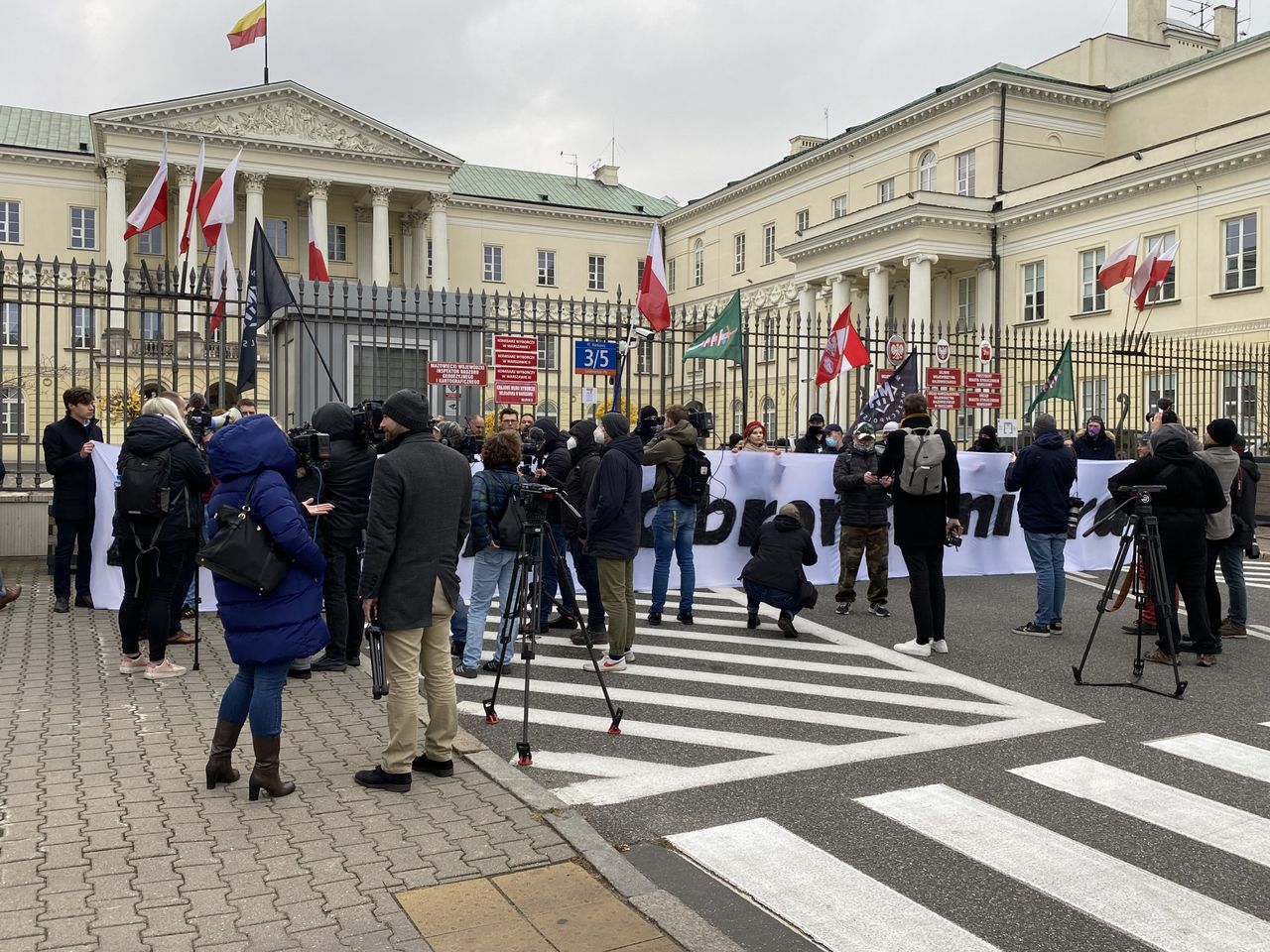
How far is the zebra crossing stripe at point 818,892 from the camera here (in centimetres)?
392

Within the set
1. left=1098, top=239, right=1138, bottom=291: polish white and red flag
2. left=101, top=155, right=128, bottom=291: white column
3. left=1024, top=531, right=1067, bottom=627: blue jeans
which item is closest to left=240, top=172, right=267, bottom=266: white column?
left=101, top=155, right=128, bottom=291: white column

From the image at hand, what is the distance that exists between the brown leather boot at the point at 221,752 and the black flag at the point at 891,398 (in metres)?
10.9

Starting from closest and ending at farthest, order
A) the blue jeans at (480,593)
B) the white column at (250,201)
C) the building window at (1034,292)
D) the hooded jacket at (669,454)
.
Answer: the blue jeans at (480,593)
the hooded jacket at (669,454)
the building window at (1034,292)
the white column at (250,201)

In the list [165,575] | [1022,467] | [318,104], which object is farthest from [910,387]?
[318,104]

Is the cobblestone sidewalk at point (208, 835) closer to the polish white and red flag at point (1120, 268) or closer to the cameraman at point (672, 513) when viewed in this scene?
the cameraman at point (672, 513)

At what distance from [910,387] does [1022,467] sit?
4983mm

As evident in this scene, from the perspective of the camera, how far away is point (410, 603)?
17.6ft

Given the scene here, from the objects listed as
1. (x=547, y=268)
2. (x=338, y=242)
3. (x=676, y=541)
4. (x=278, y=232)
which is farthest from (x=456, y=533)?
(x=547, y=268)

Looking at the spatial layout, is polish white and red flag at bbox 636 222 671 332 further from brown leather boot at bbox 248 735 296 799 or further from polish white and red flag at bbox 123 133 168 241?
brown leather boot at bbox 248 735 296 799

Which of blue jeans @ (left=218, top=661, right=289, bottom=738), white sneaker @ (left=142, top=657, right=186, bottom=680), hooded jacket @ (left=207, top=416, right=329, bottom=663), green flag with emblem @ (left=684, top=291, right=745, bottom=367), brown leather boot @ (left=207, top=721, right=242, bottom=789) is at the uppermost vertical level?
green flag with emblem @ (left=684, top=291, right=745, bottom=367)

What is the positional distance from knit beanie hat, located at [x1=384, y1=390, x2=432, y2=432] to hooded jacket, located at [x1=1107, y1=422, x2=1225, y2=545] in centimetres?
556

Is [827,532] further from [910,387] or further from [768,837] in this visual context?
[768,837]

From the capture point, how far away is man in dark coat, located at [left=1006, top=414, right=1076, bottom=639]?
10055mm

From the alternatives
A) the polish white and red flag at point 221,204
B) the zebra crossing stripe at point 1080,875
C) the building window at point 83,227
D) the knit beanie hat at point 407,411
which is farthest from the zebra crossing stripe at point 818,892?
the building window at point 83,227
